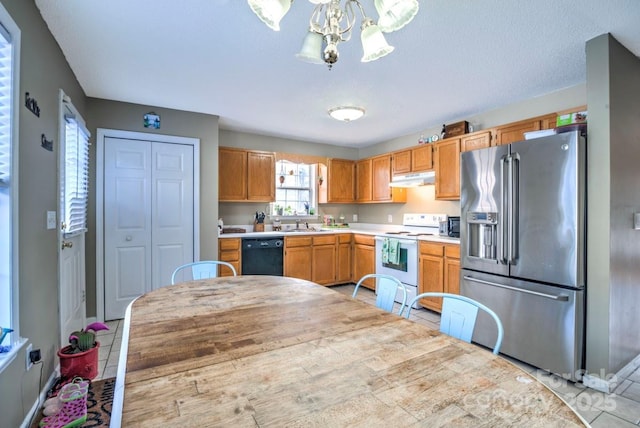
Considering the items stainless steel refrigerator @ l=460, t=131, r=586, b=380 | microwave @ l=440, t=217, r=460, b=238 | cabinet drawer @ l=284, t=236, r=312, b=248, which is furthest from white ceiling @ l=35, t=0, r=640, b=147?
cabinet drawer @ l=284, t=236, r=312, b=248

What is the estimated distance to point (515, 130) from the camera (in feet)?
10.6

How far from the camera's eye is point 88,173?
3.28 metres

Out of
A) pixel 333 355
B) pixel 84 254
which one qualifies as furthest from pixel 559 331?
pixel 84 254

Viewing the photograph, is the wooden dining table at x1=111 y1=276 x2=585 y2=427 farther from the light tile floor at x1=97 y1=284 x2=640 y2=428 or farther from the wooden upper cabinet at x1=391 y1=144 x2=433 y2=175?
the wooden upper cabinet at x1=391 y1=144 x2=433 y2=175

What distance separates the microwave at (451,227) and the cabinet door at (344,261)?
5.12ft

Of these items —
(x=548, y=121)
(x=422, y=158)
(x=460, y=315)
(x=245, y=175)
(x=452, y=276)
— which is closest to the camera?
(x=460, y=315)

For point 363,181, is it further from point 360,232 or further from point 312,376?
point 312,376

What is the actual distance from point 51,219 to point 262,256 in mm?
2406

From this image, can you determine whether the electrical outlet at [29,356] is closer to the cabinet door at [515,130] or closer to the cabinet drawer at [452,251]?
the cabinet drawer at [452,251]

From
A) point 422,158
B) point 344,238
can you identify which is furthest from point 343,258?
point 422,158

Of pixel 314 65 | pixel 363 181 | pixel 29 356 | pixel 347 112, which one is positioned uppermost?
pixel 314 65

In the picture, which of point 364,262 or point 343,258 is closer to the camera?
point 364,262

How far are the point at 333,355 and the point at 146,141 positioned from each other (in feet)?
11.6

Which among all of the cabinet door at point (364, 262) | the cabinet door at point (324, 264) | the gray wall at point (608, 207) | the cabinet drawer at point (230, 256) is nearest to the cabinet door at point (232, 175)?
the cabinet drawer at point (230, 256)
